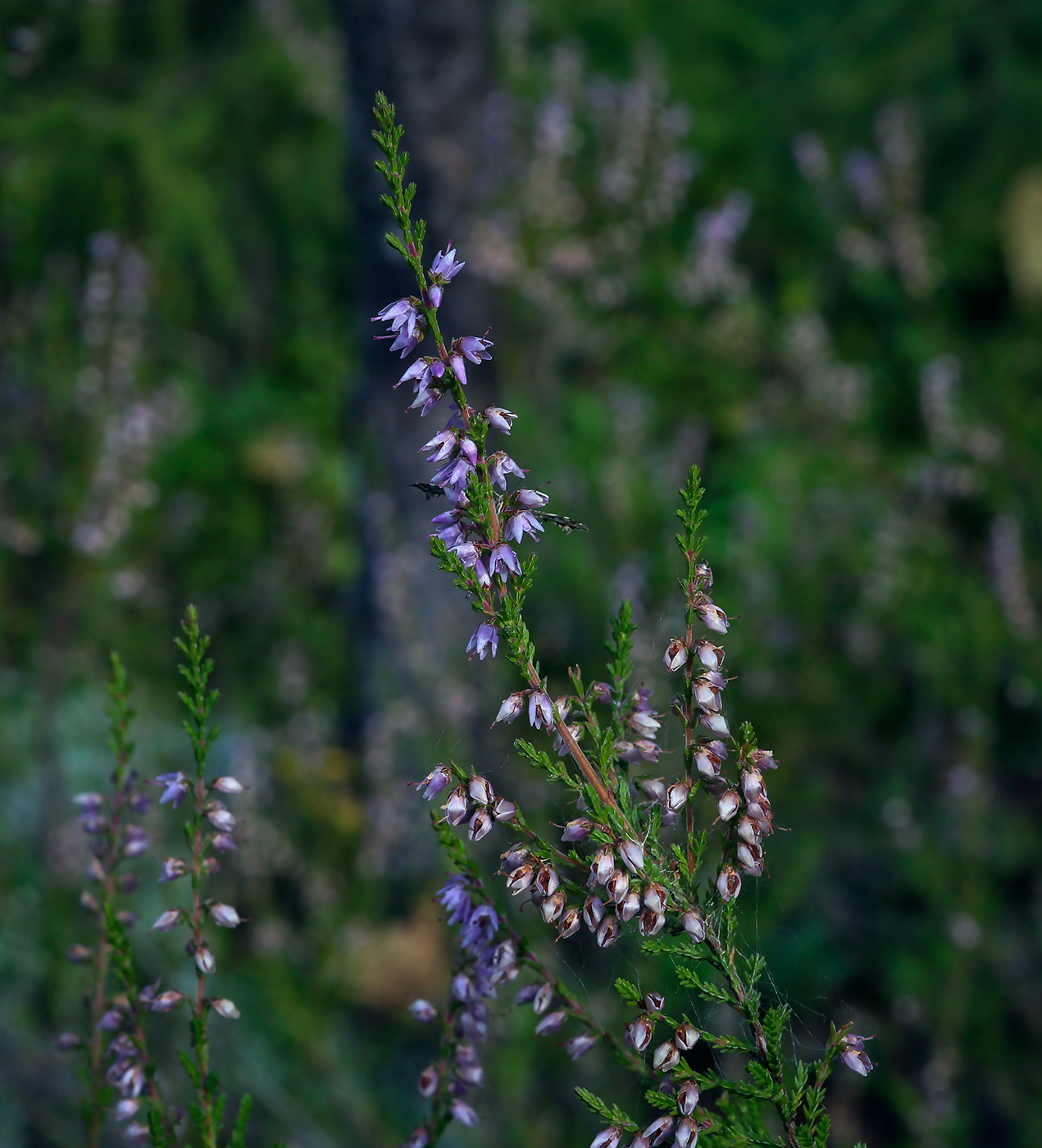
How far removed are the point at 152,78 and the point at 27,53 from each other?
3.70 metres

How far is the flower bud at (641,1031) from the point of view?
1044 mm

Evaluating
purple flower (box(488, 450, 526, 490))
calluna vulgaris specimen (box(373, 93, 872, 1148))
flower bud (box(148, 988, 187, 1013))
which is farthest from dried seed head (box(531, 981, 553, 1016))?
purple flower (box(488, 450, 526, 490))

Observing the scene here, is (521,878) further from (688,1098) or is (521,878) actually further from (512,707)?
(688,1098)

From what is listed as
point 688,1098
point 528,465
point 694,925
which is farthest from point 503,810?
point 528,465

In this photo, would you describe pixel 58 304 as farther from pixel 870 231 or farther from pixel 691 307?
pixel 870 231

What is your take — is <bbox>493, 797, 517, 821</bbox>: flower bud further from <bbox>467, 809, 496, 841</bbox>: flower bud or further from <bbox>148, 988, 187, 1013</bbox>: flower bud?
<bbox>148, 988, 187, 1013</bbox>: flower bud

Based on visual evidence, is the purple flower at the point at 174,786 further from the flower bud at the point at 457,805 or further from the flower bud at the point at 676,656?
the flower bud at the point at 676,656

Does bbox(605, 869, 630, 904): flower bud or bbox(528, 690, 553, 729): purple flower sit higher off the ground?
bbox(528, 690, 553, 729): purple flower

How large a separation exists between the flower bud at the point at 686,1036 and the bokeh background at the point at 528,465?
3.38 ft

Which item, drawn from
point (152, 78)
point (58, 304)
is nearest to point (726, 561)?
point (58, 304)

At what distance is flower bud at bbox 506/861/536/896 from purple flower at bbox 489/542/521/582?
0.32 meters

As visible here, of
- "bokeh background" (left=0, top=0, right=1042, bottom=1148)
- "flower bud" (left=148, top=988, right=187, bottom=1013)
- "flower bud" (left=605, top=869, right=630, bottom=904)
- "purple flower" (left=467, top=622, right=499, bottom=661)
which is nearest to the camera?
"flower bud" (left=605, top=869, right=630, bottom=904)

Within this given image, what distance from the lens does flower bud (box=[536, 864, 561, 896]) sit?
3.59 ft

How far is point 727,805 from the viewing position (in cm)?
113
